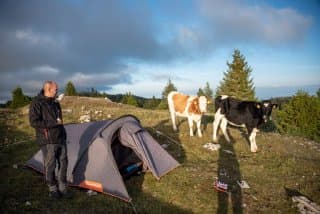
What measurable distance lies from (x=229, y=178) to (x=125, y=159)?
3758mm

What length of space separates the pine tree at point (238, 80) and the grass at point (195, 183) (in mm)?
32059

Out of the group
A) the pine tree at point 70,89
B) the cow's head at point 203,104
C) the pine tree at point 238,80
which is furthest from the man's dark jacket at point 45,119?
the pine tree at point 70,89

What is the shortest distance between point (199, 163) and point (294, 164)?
402cm

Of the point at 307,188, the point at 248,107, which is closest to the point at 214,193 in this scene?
the point at 307,188

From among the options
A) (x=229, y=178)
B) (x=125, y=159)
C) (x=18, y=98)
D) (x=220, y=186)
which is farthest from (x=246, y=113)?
(x=18, y=98)

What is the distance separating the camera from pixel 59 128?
25.4 feet

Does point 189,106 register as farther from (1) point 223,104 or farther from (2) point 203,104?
(1) point 223,104

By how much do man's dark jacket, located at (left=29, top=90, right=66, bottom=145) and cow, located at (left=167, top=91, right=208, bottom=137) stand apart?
8703mm

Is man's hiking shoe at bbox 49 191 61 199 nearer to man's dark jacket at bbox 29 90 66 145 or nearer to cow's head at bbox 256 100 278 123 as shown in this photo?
man's dark jacket at bbox 29 90 66 145

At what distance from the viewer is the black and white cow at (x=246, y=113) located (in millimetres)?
13969

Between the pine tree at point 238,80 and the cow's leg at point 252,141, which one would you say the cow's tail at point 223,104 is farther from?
the pine tree at point 238,80

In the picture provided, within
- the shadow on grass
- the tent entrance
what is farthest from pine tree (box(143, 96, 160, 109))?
the tent entrance

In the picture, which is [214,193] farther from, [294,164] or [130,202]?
[294,164]

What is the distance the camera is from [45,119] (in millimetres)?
7449
